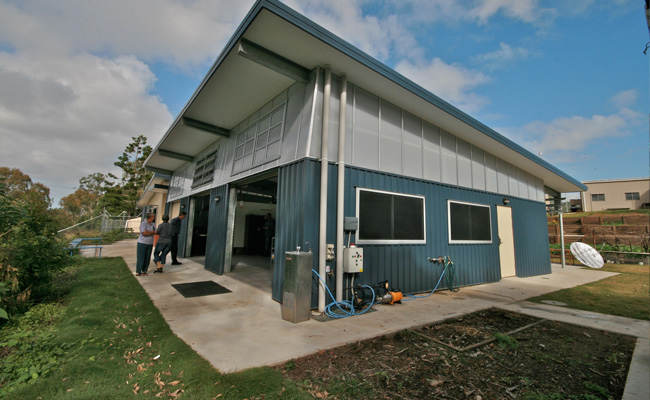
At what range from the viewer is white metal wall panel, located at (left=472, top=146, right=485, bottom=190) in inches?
305

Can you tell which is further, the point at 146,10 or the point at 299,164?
the point at 146,10

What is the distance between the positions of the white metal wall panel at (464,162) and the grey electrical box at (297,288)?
211 inches

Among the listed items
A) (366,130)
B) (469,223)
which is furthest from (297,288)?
(469,223)

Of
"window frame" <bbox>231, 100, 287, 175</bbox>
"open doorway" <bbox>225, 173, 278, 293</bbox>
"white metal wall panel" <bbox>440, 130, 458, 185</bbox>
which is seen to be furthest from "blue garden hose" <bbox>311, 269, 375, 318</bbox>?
"open doorway" <bbox>225, 173, 278, 293</bbox>

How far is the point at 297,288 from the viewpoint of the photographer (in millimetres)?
3883

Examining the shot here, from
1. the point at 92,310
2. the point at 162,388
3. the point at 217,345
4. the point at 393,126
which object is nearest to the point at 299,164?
the point at 393,126

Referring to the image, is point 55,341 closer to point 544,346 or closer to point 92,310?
point 92,310

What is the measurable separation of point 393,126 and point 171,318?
547 cm

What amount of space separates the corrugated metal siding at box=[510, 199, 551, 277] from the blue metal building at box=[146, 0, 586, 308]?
0.07 m

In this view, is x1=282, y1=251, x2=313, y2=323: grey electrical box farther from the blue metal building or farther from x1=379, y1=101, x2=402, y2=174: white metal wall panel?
x1=379, y1=101, x2=402, y2=174: white metal wall panel

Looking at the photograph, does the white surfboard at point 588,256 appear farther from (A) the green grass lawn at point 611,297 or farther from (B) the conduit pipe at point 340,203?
(B) the conduit pipe at point 340,203

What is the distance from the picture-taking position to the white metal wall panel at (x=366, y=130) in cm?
525

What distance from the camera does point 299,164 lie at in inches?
187

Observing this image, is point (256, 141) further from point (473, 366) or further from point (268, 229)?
point (473, 366)
